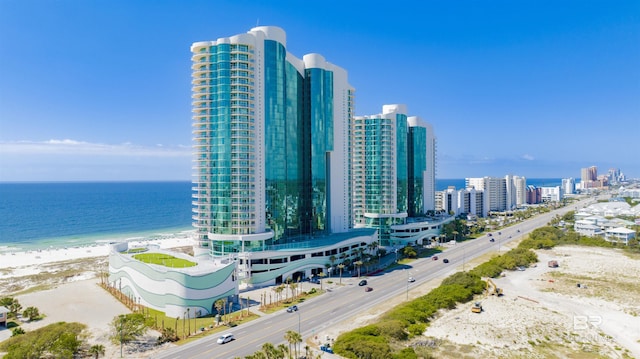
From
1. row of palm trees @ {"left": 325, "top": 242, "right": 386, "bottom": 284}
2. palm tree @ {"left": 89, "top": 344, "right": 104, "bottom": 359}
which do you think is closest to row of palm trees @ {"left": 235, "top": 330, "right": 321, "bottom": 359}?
palm tree @ {"left": 89, "top": 344, "right": 104, "bottom": 359}

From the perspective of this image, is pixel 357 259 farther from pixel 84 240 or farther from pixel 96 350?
pixel 84 240

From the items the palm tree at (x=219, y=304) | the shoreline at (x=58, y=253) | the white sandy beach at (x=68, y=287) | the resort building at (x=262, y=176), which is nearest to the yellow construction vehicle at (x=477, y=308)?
the resort building at (x=262, y=176)

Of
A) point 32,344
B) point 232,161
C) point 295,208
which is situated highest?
point 232,161

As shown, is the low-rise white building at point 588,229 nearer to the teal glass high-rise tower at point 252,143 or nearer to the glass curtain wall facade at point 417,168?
the glass curtain wall facade at point 417,168

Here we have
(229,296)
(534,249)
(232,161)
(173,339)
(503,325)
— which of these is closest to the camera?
(173,339)

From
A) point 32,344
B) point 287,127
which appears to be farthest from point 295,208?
point 32,344

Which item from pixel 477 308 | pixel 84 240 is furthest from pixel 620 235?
pixel 84 240

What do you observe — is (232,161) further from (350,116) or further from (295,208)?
(350,116)

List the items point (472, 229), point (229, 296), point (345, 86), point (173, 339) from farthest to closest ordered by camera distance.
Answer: point (472, 229), point (345, 86), point (229, 296), point (173, 339)
